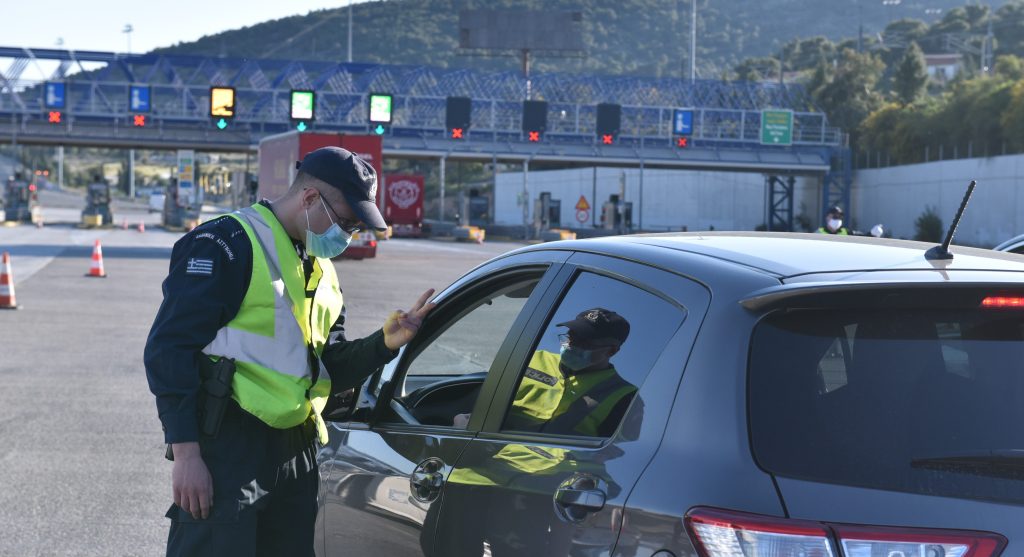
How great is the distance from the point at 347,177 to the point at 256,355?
609mm

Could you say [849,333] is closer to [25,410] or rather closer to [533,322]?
[533,322]

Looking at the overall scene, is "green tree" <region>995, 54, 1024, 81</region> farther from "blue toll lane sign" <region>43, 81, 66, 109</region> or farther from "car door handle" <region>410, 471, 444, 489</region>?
"car door handle" <region>410, 471, 444, 489</region>

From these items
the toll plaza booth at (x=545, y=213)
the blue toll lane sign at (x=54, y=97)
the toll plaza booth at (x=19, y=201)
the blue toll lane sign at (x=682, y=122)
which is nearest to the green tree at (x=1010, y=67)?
the blue toll lane sign at (x=682, y=122)

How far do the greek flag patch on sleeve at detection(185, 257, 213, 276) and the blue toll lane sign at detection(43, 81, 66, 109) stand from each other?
224ft

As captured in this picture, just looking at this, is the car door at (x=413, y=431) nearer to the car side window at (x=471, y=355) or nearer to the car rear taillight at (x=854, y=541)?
the car side window at (x=471, y=355)

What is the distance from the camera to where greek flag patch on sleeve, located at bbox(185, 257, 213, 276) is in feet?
12.4

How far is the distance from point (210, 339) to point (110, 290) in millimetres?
20380

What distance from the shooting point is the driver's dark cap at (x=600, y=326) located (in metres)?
3.22

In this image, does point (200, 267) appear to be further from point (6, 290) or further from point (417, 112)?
point (417, 112)

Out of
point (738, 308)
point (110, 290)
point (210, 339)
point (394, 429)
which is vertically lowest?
point (110, 290)

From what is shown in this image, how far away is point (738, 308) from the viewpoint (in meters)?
2.70

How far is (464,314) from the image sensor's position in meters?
4.27

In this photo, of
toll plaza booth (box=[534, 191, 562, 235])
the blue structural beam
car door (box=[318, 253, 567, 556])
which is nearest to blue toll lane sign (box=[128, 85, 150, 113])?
the blue structural beam

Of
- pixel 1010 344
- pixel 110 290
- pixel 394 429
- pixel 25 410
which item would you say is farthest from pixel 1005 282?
pixel 110 290
